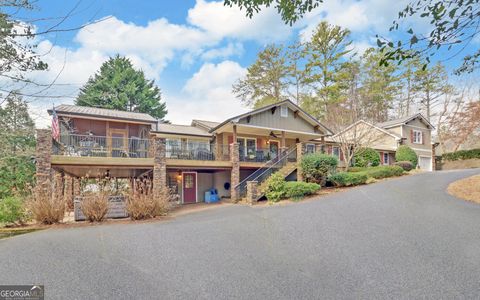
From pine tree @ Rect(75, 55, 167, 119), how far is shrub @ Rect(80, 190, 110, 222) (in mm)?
25027

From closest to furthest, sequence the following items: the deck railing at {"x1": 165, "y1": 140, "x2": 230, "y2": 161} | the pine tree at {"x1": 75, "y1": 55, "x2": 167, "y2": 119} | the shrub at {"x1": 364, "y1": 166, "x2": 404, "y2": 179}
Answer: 1. the deck railing at {"x1": 165, "y1": 140, "x2": 230, "y2": 161}
2. the shrub at {"x1": 364, "y1": 166, "x2": 404, "y2": 179}
3. the pine tree at {"x1": 75, "y1": 55, "x2": 167, "y2": 119}

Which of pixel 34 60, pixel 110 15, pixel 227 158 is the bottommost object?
pixel 227 158

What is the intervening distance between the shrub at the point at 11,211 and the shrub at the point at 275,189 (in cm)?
1084

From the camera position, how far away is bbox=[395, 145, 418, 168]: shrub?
24.1 m

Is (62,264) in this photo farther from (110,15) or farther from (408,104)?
(408,104)

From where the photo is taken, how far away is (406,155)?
2423cm

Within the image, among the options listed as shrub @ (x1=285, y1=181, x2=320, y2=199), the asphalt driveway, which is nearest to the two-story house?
shrub @ (x1=285, y1=181, x2=320, y2=199)

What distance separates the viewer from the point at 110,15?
157 inches

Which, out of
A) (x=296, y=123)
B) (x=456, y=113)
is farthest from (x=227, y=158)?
(x=456, y=113)

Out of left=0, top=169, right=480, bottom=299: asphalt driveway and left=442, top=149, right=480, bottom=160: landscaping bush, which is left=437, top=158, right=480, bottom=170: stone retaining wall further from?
left=0, top=169, right=480, bottom=299: asphalt driveway

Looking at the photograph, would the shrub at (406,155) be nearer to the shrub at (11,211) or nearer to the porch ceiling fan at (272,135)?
the porch ceiling fan at (272,135)

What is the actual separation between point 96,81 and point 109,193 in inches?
1064

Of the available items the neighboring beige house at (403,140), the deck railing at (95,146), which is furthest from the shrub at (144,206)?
the neighboring beige house at (403,140)

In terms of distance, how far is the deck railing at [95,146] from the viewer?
39.3ft
